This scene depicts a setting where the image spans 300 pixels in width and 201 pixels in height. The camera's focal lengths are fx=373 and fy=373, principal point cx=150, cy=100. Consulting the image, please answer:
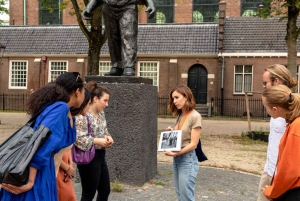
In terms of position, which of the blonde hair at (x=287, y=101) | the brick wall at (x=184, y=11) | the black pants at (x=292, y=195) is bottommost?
the black pants at (x=292, y=195)

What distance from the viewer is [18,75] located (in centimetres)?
2920

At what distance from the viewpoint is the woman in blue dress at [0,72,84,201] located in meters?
2.42

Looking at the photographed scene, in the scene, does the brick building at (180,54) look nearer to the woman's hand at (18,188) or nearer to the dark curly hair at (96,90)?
the dark curly hair at (96,90)

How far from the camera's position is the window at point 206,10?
34.0 metres

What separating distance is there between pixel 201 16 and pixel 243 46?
981 centimetres

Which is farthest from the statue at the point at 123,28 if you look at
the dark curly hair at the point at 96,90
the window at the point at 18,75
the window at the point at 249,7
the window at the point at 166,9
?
the window at the point at 166,9

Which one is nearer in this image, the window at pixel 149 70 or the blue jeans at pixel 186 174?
the blue jeans at pixel 186 174

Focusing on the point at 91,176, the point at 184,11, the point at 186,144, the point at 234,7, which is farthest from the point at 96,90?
the point at 184,11

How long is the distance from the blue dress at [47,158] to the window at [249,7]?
33.1 m

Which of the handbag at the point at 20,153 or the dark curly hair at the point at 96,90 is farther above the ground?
the dark curly hair at the point at 96,90

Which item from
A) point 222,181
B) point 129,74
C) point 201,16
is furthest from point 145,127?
point 201,16

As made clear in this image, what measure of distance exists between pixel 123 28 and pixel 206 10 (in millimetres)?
29654

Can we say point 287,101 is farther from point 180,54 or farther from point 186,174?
point 180,54

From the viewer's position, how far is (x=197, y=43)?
26812mm
